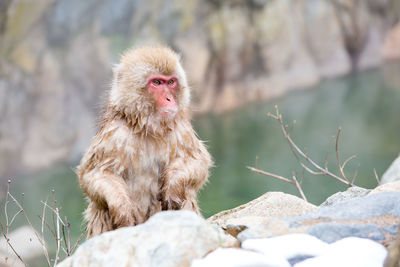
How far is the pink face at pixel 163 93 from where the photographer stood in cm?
274

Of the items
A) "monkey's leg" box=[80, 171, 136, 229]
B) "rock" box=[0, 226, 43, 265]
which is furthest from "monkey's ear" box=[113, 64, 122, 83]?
"rock" box=[0, 226, 43, 265]

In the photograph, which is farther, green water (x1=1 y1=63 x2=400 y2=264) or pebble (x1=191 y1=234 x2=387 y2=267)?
green water (x1=1 y1=63 x2=400 y2=264)

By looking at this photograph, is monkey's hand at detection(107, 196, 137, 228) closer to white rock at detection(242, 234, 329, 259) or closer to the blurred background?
white rock at detection(242, 234, 329, 259)

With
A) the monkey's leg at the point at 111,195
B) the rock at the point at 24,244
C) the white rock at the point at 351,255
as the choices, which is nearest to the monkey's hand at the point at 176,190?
the monkey's leg at the point at 111,195

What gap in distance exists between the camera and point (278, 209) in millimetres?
3439

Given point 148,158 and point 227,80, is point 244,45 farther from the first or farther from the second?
point 148,158

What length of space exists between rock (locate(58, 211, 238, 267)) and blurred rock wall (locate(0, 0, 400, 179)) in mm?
5500

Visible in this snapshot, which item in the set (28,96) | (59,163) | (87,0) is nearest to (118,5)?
(87,0)

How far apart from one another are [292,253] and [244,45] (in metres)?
10.5

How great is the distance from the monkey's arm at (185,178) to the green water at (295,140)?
499 centimetres

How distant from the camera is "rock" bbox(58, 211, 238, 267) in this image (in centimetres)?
207

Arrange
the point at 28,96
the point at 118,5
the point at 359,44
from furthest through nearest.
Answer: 1. the point at 359,44
2. the point at 118,5
3. the point at 28,96

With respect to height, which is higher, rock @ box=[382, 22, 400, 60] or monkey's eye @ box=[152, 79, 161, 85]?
monkey's eye @ box=[152, 79, 161, 85]

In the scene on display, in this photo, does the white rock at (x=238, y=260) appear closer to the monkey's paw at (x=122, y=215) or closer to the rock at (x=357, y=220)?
the rock at (x=357, y=220)
